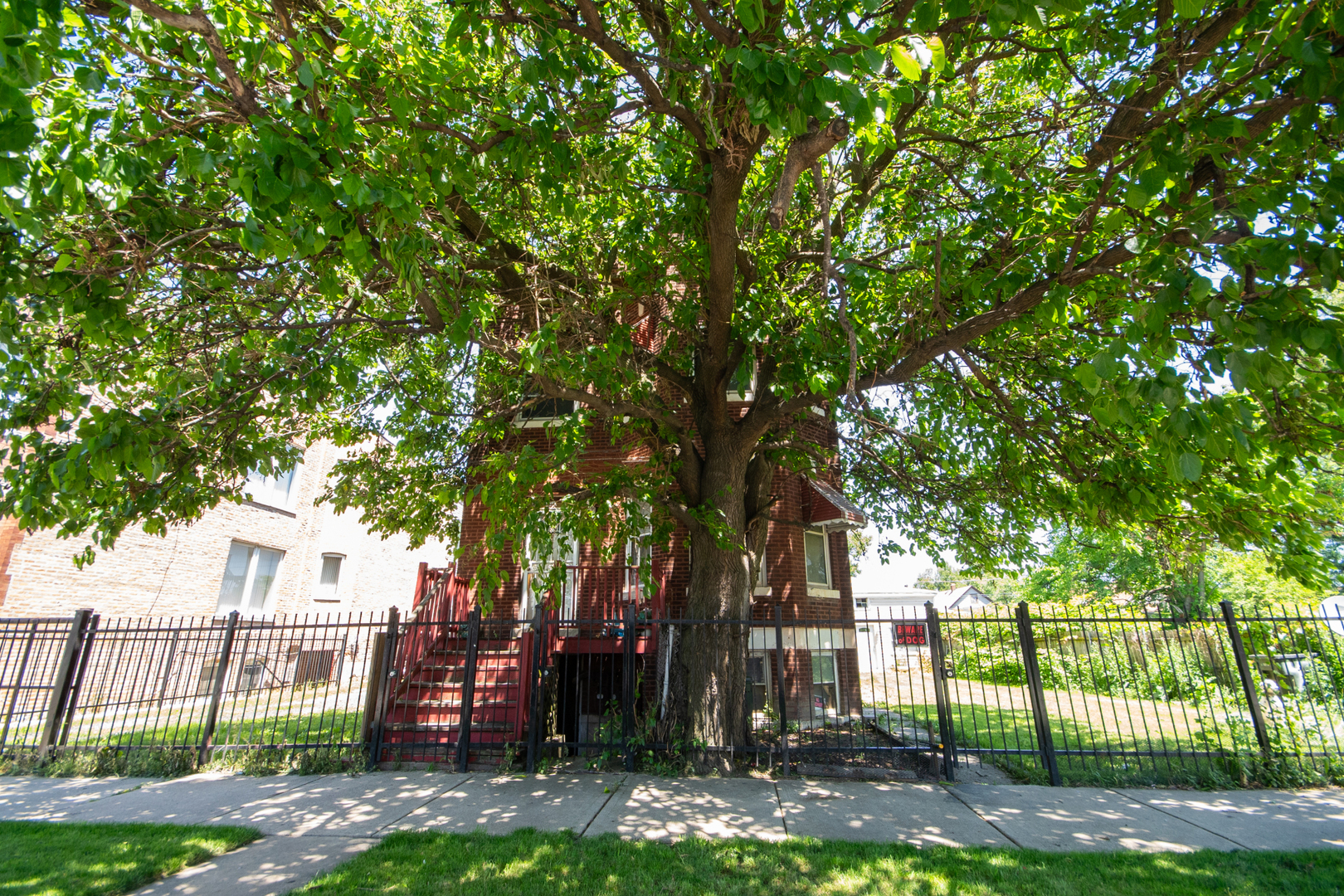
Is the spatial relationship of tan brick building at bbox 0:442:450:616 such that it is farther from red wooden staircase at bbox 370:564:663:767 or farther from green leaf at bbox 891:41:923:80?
green leaf at bbox 891:41:923:80

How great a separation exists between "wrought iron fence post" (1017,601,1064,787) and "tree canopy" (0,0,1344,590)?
1.62 metres

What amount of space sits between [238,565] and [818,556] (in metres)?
15.7

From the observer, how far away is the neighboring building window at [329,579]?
1978 centimetres

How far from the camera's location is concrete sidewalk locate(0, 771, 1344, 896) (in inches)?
218

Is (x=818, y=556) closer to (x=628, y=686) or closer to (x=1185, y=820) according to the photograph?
(x=628, y=686)

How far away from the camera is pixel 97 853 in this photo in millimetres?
5230

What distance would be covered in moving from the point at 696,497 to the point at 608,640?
10.6 ft

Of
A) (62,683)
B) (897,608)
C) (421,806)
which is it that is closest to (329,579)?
(62,683)

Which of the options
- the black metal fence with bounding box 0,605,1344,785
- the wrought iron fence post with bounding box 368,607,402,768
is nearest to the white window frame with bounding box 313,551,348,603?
the black metal fence with bounding box 0,605,1344,785

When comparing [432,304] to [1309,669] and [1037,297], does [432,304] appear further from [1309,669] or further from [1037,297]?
[1309,669]

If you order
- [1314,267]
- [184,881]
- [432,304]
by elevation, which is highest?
[432,304]

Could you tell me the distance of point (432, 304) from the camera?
5.63 m

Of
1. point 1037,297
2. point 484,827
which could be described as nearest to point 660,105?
point 1037,297

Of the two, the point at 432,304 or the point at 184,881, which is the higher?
the point at 432,304
